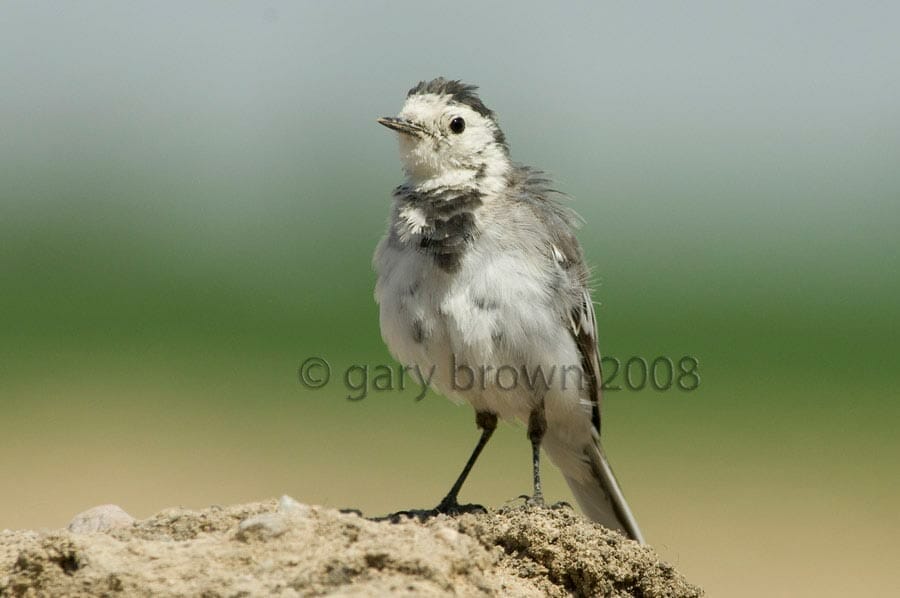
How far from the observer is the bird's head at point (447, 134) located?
801cm

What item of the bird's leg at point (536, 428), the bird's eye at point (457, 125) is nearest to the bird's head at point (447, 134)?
the bird's eye at point (457, 125)

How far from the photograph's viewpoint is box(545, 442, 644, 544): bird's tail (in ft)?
27.4

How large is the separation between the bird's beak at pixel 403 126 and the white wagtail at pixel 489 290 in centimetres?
1

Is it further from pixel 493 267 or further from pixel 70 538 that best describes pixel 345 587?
pixel 493 267

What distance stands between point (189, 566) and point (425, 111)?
4.41 metres

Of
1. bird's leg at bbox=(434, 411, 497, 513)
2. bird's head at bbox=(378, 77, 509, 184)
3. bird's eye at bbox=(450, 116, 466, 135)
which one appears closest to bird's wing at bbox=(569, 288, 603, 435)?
bird's leg at bbox=(434, 411, 497, 513)

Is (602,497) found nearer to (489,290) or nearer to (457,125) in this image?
(489,290)

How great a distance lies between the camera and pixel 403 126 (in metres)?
8.04

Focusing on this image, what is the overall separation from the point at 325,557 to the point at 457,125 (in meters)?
4.48

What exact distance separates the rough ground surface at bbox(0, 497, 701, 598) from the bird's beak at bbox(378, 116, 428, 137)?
3075mm

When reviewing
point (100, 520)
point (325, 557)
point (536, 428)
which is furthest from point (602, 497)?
point (325, 557)

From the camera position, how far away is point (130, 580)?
455 cm

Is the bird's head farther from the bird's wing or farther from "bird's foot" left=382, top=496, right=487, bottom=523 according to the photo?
"bird's foot" left=382, top=496, right=487, bottom=523

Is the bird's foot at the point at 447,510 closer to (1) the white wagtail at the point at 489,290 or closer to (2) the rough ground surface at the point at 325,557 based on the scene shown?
(1) the white wagtail at the point at 489,290
